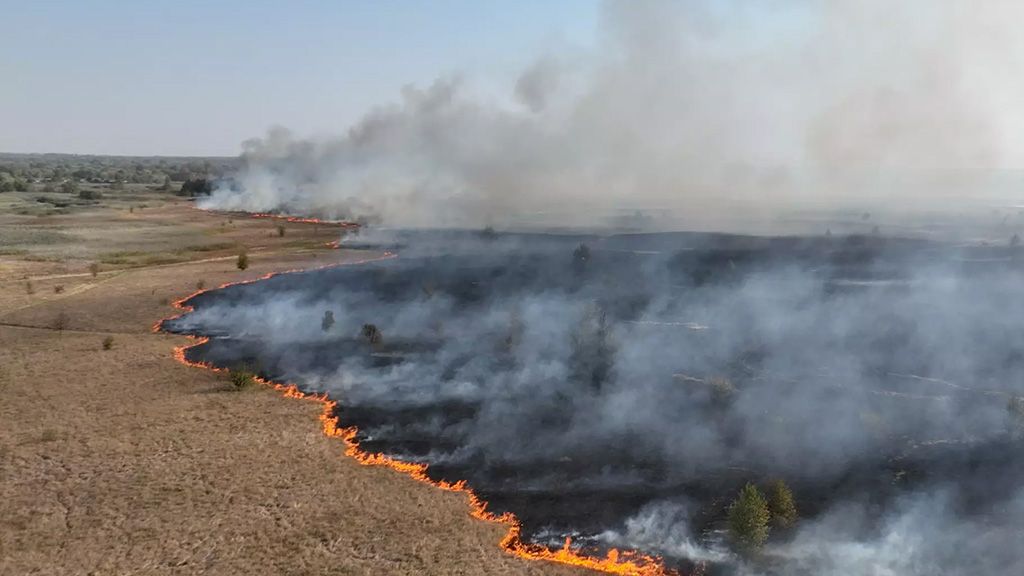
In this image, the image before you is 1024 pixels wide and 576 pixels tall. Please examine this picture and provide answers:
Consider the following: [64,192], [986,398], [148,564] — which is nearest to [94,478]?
[148,564]

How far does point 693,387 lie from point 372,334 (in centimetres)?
1965

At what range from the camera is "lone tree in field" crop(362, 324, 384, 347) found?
4325 cm

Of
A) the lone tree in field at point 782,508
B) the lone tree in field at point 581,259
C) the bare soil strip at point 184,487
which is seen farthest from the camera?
the lone tree in field at point 581,259

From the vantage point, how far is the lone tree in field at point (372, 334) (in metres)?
43.2

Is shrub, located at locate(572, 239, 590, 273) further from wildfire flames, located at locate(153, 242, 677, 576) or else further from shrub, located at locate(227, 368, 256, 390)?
shrub, located at locate(227, 368, 256, 390)

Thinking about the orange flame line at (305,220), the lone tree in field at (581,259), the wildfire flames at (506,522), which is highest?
the orange flame line at (305,220)

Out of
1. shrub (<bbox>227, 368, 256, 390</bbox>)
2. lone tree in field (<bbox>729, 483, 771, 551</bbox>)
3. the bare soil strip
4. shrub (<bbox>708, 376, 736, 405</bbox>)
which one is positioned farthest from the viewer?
shrub (<bbox>227, 368, 256, 390</bbox>)

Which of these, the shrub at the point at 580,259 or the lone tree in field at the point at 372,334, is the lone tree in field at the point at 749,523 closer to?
the lone tree in field at the point at 372,334

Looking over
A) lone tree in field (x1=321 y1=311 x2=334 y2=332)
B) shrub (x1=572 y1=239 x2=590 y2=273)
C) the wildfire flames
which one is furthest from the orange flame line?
the wildfire flames

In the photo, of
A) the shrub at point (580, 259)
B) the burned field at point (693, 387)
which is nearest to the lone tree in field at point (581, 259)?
the shrub at point (580, 259)

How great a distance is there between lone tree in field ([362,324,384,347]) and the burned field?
0.14 m

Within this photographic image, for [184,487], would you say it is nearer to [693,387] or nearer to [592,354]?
[592,354]

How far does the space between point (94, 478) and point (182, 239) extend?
69988mm

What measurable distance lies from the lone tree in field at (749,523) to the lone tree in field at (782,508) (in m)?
0.93
